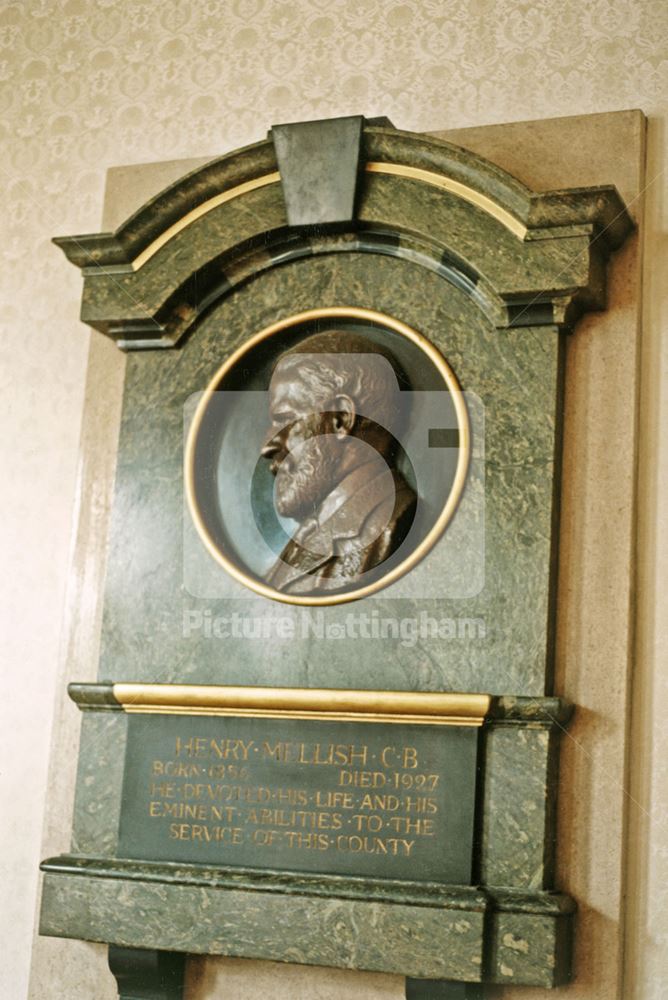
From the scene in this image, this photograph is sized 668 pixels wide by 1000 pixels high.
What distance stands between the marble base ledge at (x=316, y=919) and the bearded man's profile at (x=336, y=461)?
2.77 ft

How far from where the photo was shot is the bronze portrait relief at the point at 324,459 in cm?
402

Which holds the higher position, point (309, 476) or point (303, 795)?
point (309, 476)

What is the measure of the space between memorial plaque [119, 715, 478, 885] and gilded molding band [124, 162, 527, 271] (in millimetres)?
1394

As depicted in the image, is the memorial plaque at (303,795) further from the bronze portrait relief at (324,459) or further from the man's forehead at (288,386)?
the man's forehead at (288,386)

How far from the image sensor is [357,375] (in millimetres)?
4109

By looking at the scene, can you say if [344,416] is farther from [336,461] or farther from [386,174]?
[386,174]

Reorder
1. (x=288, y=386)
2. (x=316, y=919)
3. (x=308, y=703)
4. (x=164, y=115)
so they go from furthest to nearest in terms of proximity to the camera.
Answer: (x=164, y=115), (x=288, y=386), (x=308, y=703), (x=316, y=919)

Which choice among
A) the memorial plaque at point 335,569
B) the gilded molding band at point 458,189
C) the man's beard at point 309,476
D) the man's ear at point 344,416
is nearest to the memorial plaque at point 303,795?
the memorial plaque at point 335,569

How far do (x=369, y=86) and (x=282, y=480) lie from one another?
1346 millimetres

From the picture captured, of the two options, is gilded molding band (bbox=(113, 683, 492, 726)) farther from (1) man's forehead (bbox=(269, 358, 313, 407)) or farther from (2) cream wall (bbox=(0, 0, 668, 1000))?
(1) man's forehead (bbox=(269, 358, 313, 407))

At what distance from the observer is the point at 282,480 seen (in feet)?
13.7

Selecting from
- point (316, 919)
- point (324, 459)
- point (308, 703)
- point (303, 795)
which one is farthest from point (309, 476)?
point (316, 919)

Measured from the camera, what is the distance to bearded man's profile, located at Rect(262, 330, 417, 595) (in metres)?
4.05

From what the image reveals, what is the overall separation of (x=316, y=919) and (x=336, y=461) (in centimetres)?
127
